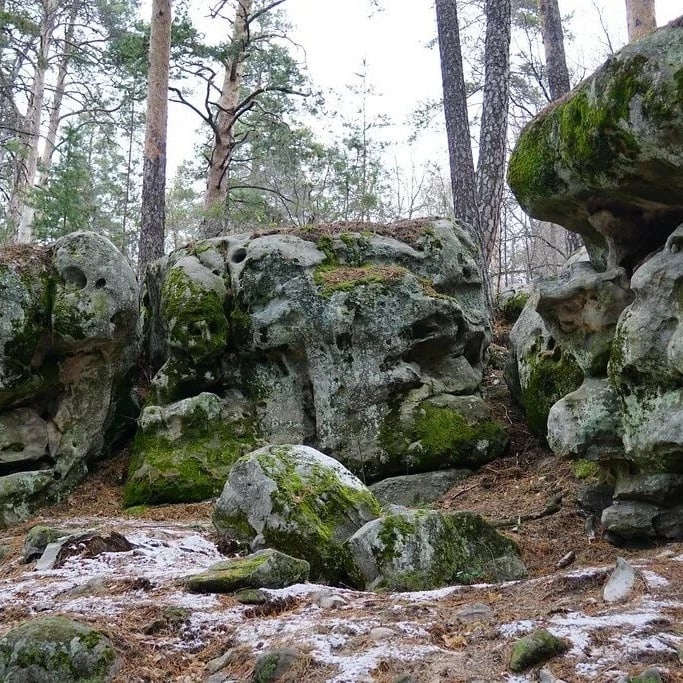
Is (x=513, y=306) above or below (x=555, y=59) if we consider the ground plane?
below

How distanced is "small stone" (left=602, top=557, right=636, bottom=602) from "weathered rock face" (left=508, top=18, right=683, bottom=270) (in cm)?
259

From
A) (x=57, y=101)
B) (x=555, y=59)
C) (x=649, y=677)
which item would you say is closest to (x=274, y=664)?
(x=649, y=677)

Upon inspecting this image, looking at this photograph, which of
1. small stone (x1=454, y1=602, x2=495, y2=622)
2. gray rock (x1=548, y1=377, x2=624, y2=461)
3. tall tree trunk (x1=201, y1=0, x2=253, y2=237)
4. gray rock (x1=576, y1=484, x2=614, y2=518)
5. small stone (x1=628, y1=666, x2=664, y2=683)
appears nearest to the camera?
small stone (x1=628, y1=666, x2=664, y2=683)

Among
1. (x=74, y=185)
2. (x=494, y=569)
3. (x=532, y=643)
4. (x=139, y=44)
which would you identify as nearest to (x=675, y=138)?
(x=494, y=569)

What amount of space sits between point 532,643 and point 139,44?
13.6 meters

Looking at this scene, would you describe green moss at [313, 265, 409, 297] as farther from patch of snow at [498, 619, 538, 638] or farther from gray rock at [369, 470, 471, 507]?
patch of snow at [498, 619, 538, 638]

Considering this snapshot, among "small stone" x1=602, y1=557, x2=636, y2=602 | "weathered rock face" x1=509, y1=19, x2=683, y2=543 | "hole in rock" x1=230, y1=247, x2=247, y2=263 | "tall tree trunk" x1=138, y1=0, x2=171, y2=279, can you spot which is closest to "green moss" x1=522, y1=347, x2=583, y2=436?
"weathered rock face" x1=509, y1=19, x2=683, y2=543

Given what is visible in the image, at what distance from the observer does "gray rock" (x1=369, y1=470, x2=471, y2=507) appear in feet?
24.4

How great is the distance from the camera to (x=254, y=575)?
3980 millimetres

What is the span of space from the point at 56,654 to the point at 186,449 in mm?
5050

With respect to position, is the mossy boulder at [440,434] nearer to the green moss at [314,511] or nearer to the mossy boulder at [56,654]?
the green moss at [314,511]

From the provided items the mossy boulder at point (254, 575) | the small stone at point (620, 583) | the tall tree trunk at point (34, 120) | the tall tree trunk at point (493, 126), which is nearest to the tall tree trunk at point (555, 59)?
the tall tree trunk at point (493, 126)

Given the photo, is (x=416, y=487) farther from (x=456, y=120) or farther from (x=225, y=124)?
(x=225, y=124)

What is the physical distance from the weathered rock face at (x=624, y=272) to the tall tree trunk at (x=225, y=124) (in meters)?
9.32
